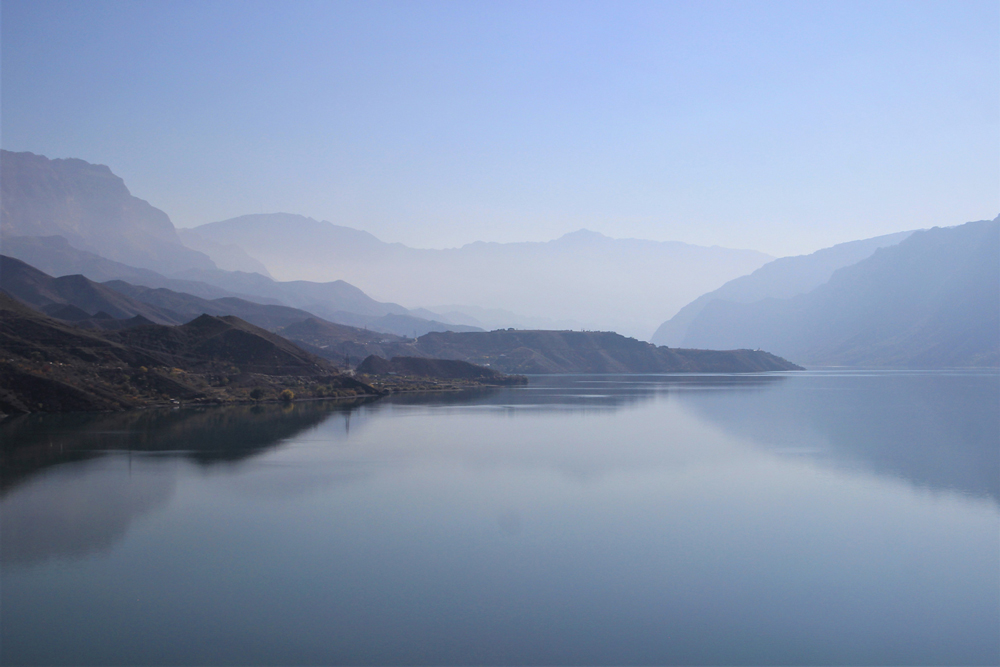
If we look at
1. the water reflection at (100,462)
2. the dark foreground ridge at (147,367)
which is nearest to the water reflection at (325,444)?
the water reflection at (100,462)

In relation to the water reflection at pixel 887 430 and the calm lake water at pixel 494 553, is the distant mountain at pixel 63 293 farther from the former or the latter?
the water reflection at pixel 887 430

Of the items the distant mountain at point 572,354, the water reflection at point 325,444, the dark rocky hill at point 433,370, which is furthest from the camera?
the distant mountain at point 572,354

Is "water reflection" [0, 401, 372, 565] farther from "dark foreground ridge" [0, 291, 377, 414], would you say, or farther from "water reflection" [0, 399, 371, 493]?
"dark foreground ridge" [0, 291, 377, 414]

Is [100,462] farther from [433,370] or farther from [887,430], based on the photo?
[433,370]

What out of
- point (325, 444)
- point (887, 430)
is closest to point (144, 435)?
point (325, 444)

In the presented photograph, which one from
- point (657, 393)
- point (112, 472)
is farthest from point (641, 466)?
point (657, 393)

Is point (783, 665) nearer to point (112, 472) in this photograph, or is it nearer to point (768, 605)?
point (768, 605)
